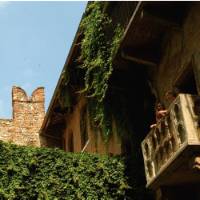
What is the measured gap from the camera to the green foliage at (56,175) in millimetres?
13203

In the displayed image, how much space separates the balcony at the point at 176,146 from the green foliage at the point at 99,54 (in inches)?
107

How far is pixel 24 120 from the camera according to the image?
2956cm

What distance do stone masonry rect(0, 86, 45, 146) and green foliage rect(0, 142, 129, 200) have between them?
1481 cm

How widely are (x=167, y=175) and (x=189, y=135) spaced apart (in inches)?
56.5

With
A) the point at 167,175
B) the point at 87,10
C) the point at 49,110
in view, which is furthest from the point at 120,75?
the point at 49,110

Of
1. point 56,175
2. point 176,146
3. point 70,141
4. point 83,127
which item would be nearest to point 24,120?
point 70,141

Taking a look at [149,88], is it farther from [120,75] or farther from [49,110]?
[49,110]

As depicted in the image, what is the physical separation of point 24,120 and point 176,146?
19282 millimetres

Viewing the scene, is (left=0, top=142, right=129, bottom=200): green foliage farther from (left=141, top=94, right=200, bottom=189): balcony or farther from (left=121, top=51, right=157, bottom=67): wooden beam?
(left=121, top=51, right=157, bottom=67): wooden beam

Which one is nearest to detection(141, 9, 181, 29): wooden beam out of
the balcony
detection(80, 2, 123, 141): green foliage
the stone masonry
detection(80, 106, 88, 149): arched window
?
detection(80, 2, 123, 141): green foliage

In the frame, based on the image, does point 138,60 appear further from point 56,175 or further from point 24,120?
point 24,120

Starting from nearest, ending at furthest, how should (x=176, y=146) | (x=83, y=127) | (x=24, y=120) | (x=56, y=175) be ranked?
(x=176, y=146), (x=56, y=175), (x=83, y=127), (x=24, y=120)

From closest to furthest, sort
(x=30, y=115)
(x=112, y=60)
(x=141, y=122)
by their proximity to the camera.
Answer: (x=112, y=60) < (x=141, y=122) < (x=30, y=115)

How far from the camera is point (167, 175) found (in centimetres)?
1163
